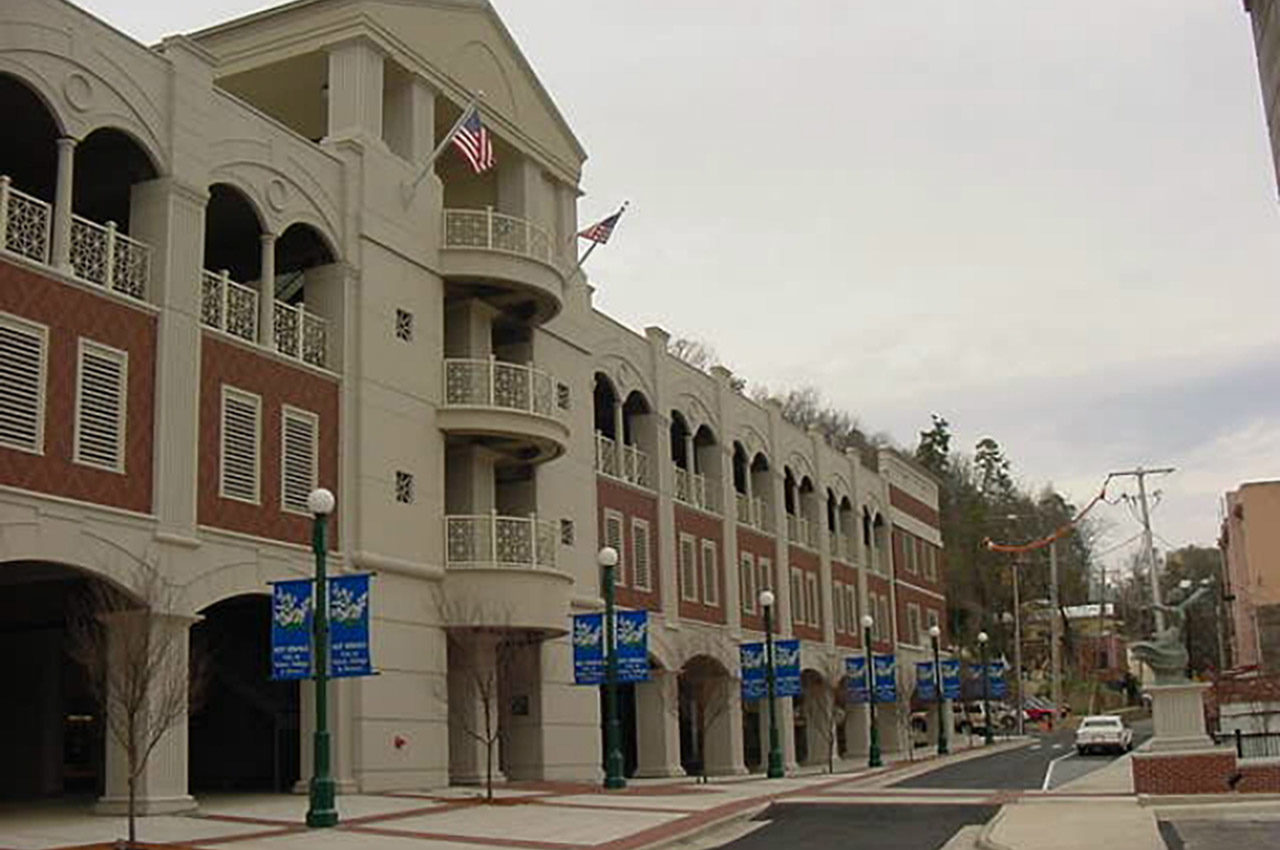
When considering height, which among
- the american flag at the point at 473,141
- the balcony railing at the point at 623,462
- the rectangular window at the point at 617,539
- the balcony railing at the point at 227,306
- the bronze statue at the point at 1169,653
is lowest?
the bronze statue at the point at 1169,653

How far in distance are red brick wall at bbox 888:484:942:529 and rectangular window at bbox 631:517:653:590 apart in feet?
92.3

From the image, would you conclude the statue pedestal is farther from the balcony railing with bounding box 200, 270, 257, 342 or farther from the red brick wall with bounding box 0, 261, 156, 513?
the red brick wall with bounding box 0, 261, 156, 513

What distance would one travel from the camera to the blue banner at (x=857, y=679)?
5338cm

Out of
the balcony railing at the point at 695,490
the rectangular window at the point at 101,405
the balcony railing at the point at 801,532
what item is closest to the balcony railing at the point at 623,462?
the balcony railing at the point at 695,490

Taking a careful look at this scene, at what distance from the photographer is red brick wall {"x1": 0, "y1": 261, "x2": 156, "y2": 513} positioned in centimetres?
2191

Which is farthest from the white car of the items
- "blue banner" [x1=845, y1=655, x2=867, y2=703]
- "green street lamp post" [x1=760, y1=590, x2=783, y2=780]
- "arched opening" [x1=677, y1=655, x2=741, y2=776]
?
"green street lamp post" [x1=760, y1=590, x2=783, y2=780]

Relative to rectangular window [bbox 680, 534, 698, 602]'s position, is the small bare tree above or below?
below

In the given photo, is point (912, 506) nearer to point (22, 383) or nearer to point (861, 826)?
point (861, 826)

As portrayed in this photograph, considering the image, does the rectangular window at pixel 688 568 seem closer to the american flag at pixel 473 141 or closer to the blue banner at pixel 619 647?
the blue banner at pixel 619 647

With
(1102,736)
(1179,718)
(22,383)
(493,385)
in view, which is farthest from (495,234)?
(1102,736)

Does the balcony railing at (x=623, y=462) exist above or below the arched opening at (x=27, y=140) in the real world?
below

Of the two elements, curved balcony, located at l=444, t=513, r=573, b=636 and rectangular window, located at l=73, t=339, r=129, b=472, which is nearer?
rectangular window, located at l=73, t=339, r=129, b=472

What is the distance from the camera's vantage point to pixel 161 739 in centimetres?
2355

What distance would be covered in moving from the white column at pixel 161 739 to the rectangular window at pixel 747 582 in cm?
2741
